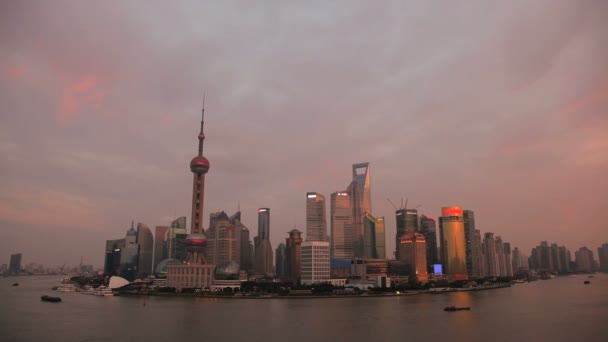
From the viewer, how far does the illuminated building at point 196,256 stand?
7003 inches

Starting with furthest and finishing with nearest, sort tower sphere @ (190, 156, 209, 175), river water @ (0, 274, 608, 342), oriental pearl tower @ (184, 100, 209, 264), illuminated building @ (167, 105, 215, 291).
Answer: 1. tower sphere @ (190, 156, 209, 175)
2. oriental pearl tower @ (184, 100, 209, 264)
3. illuminated building @ (167, 105, 215, 291)
4. river water @ (0, 274, 608, 342)

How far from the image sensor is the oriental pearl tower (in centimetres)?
18750

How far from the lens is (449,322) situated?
267ft

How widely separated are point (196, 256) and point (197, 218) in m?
16.3

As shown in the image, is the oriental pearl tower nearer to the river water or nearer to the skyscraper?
the skyscraper

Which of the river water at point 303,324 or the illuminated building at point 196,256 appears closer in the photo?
the river water at point 303,324

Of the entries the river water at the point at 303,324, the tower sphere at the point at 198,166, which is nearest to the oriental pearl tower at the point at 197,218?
the tower sphere at the point at 198,166

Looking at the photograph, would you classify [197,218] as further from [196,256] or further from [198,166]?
[198,166]

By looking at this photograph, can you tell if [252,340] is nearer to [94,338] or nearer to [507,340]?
[94,338]

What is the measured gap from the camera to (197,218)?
632 feet

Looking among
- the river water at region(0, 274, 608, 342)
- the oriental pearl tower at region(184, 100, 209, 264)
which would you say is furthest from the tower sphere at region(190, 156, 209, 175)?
the river water at region(0, 274, 608, 342)

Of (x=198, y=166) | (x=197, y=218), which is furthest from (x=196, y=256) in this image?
(x=198, y=166)

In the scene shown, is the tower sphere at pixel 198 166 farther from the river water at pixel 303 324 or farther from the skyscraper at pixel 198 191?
the river water at pixel 303 324

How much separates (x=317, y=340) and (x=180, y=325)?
27721 millimetres
